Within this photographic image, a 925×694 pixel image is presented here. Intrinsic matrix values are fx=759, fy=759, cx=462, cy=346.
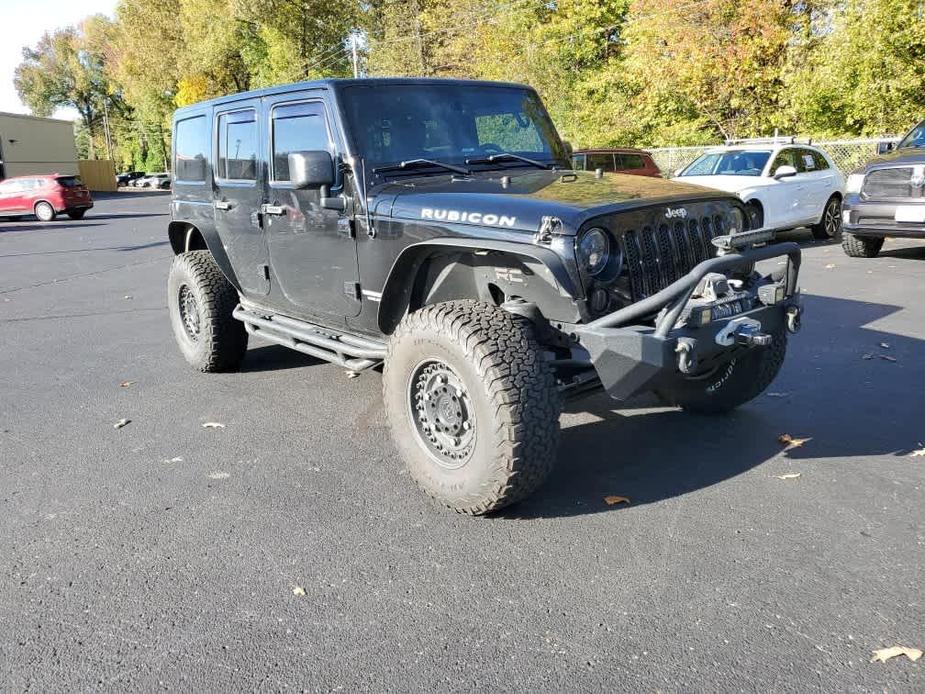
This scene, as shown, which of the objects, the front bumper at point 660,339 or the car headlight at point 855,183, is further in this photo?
the car headlight at point 855,183

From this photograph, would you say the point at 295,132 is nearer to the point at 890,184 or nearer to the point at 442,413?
the point at 442,413

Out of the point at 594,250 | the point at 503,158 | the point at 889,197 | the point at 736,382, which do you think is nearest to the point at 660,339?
the point at 594,250

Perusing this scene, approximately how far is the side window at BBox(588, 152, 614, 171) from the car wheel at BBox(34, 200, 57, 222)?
61.1ft

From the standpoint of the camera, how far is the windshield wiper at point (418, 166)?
4.23 meters

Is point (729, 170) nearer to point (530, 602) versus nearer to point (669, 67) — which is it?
point (530, 602)

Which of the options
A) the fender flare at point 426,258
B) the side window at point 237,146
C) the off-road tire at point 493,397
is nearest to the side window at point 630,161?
the side window at point 237,146

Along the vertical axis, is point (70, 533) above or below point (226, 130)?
below

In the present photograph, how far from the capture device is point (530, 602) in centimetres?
293

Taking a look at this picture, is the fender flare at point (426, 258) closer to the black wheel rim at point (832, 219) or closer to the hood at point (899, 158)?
the hood at point (899, 158)

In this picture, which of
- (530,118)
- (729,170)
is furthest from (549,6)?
(530,118)

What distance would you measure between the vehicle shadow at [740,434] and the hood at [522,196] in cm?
140

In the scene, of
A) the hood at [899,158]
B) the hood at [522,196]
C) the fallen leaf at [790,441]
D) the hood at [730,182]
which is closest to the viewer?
the hood at [522,196]

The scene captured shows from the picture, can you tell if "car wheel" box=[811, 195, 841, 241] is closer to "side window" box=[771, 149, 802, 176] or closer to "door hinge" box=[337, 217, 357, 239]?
"side window" box=[771, 149, 802, 176]

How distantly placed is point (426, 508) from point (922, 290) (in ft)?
23.7
